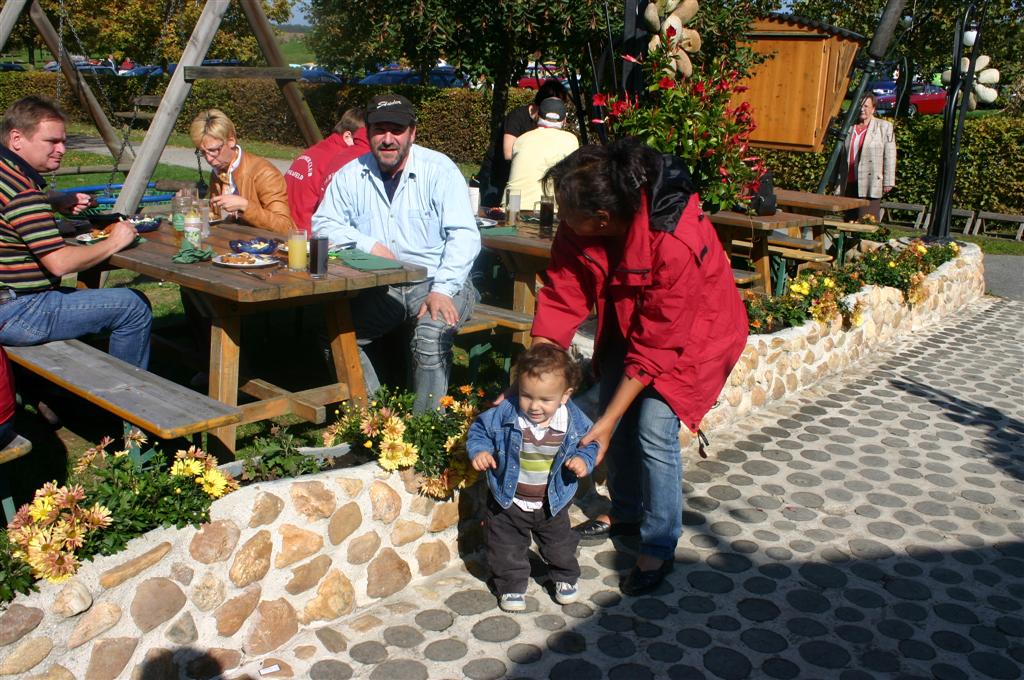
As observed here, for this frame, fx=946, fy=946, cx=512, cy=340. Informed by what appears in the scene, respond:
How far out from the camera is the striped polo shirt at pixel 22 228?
3.87 meters

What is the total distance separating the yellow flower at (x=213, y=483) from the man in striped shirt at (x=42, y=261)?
4.89 ft

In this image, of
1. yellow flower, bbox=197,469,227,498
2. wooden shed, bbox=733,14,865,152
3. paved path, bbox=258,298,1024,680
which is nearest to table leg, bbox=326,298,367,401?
paved path, bbox=258,298,1024,680

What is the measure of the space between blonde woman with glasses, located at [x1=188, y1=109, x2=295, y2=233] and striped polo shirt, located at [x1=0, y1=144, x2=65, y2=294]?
1.35 meters

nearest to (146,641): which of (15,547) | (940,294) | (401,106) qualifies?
(15,547)

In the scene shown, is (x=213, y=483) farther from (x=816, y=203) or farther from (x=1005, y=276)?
(x=1005, y=276)

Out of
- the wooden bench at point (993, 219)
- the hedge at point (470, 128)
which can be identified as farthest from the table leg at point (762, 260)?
the wooden bench at point (993, 219)

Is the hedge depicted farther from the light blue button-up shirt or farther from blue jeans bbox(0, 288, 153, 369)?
blue jeans bbox(0, 288, 153, 369)

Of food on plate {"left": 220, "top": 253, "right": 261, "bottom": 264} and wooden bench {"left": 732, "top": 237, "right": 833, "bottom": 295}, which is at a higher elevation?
food on plate {"left": 220, "top": 253, "right": 261, "bottom": 264}

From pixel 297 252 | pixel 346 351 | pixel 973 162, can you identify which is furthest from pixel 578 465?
pixel 973 162

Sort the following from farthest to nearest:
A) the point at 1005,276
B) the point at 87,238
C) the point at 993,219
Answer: the point at 993,219 → the point at 1005,276 → the point at 87,238

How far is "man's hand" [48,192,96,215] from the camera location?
17.0 ft

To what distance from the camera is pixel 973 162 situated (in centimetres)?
1414

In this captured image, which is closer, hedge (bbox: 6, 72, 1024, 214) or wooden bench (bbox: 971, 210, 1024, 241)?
wooden bench (bbox: 971, 210, 1024, 241)

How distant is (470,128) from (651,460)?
17.7m
